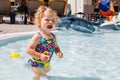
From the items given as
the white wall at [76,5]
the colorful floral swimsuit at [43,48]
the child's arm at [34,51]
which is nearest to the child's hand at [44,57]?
the child's arm at [34,51]

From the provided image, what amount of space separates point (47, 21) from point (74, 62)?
201 centimetres

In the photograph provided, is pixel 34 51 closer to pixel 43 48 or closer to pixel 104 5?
pixel 43 48

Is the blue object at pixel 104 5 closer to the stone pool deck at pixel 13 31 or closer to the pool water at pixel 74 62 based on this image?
the stone pool deck at pixel 13 31

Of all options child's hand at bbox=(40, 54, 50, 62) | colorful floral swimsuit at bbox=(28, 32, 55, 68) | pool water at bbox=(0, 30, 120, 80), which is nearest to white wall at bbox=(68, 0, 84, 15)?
pool water at bbox=(0, 30, 120, 80)

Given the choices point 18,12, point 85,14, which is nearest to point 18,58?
point 18,12

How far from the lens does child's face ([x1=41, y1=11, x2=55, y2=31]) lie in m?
3.23

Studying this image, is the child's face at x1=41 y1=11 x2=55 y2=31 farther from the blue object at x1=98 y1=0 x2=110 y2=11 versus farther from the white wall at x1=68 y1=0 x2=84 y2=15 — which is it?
the white wall at x1=68 y1=0 x2=84 y2=15

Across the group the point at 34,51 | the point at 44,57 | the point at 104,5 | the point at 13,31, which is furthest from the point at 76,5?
the point at 44,57

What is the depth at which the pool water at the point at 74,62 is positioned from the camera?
4.14 metres

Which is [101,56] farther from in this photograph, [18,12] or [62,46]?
[18,12]

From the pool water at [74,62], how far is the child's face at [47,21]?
0.78 m

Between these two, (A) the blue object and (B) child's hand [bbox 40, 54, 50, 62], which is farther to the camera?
(A) the blue object

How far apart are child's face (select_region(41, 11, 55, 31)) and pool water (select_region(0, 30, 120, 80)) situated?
0.78 meters

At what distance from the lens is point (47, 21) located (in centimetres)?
323
